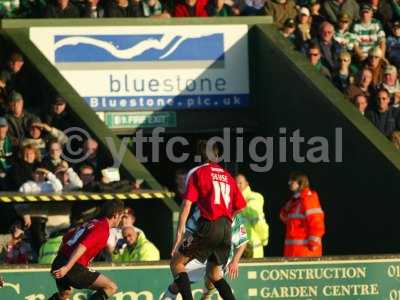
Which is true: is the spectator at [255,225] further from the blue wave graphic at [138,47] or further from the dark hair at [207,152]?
the blue wave graphic at [138,47]

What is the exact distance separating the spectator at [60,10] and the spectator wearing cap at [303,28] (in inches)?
130

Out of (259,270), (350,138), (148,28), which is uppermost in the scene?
(148,28)

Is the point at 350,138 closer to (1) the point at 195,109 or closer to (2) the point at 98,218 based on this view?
(1) the point at 195,109

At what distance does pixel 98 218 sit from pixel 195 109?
7.88m

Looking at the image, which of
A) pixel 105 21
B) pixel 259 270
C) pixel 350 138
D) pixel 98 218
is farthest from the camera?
pixel 105 21

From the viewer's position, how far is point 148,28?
24406 mm

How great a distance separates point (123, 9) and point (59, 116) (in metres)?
2.61

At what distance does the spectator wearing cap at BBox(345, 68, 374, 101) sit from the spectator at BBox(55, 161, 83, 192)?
4412 millimetres

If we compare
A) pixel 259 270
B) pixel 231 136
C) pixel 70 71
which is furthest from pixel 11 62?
pixel 259 270

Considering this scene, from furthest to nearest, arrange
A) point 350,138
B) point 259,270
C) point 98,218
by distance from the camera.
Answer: point 350,138, point 259,270, point 98,218

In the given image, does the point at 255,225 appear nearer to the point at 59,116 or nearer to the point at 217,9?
the point at 59,116

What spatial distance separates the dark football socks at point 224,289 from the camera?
17.1 m
